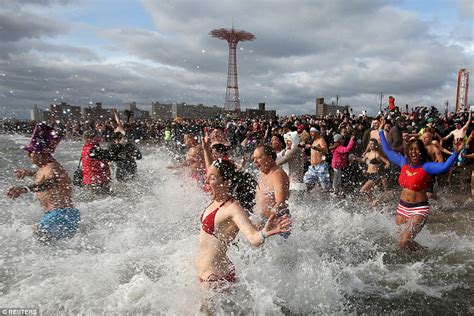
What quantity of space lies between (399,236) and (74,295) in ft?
13.9

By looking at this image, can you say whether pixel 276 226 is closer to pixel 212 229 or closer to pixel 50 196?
pixel 212 229

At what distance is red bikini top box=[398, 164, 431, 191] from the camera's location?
4770 millimetres

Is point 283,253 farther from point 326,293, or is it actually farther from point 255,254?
point 326,293

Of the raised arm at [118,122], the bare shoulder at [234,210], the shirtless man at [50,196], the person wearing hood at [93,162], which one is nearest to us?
the bare shoulder at [234,210]

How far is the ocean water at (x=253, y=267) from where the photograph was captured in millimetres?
3604

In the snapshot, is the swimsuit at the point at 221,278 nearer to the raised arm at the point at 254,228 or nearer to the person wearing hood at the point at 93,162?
the raised arm at the point at 254,228

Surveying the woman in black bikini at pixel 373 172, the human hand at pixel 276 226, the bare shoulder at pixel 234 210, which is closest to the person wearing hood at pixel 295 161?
the woman in black bikini at pixel 373 172

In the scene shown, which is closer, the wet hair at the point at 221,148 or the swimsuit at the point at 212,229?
the swimsuit at the point at 212,229

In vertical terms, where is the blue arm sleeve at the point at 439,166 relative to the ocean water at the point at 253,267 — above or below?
above

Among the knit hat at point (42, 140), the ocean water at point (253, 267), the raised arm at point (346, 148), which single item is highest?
the knit hat at point (42, 140)

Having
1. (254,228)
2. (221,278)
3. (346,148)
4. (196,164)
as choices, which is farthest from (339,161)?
(254,228)

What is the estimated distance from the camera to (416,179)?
4805 millimetres

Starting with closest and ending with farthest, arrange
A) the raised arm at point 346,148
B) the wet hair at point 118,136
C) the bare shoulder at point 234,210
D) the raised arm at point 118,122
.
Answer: the bare shoulder at point 234,210, the raised arm at point 346,148, the wet hair at point 118,136, the raised arm at point 118,122

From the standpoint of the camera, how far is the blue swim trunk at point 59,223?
176 inches
